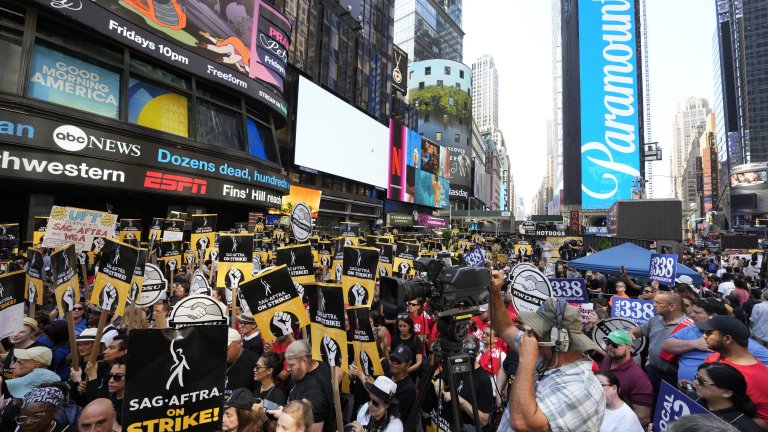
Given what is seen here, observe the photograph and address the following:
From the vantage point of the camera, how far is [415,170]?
5888 centimetres

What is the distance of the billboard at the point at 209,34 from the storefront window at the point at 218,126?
1.42m

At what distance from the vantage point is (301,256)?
6.47 metres

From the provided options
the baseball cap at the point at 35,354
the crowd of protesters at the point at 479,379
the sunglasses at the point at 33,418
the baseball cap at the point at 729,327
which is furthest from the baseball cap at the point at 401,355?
the baseball cap at the point at 35,354

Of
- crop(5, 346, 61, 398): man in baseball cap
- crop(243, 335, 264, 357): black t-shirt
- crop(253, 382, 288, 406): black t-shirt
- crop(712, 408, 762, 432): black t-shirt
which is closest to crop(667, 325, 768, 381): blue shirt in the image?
crop(712, 408, 762, 432): black t-shirt

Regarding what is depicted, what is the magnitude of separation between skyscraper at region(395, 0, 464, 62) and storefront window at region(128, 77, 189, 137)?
88963mm

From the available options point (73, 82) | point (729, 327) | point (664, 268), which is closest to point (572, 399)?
point (729, 327)

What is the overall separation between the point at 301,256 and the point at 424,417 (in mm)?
2974

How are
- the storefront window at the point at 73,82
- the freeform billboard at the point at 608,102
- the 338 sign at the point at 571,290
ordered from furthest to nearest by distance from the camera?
the freeform billboard at the point at 608,102 → the storefront window at the point at 73,82 → the 338 sign at the point at 571,290

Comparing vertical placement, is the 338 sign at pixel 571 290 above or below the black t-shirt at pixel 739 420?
above

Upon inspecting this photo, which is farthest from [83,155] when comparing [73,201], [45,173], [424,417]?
[424,417]

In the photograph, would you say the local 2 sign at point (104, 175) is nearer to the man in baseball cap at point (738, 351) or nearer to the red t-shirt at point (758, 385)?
the man in baseball cap at point (738, 351)

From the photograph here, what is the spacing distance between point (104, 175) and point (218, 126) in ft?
22.6

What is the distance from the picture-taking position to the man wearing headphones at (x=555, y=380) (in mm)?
2277

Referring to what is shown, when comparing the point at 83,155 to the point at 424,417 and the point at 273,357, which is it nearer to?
the point at 273,357
